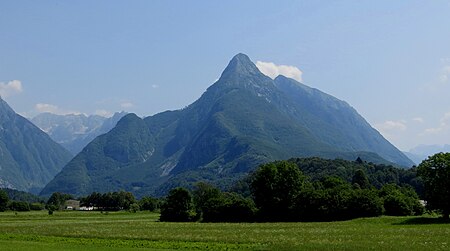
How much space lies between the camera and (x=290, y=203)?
105 metres

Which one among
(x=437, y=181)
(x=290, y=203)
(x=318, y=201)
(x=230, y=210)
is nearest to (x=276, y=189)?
(x=290, y=203)

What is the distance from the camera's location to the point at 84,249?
4331cm

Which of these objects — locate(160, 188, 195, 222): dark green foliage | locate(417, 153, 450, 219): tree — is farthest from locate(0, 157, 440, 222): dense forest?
locate(417, 153, 450, 219): tree

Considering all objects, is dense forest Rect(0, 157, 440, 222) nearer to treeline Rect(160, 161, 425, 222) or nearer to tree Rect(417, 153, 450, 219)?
treeline Rect(160, 161, 425, 222)

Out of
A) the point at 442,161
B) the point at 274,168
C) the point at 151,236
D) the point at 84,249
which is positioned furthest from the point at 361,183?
the point at 84,249

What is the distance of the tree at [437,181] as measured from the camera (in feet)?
261

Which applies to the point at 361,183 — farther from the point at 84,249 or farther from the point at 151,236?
the point at 84,249

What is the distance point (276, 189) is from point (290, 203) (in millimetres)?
4333

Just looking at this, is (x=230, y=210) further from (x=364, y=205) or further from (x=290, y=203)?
(x=364, y=205)

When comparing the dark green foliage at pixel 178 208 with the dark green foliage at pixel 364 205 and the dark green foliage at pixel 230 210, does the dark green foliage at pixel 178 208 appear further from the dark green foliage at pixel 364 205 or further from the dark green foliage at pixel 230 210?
the dark green foliage at pixel 364 205

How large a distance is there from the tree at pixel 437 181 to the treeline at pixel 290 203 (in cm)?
1289

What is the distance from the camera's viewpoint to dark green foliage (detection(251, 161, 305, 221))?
10425 cm

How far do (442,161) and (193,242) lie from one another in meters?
50.4

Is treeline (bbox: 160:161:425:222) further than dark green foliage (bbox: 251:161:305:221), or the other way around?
dark green foliage (bbox: 251:161:305:221)
